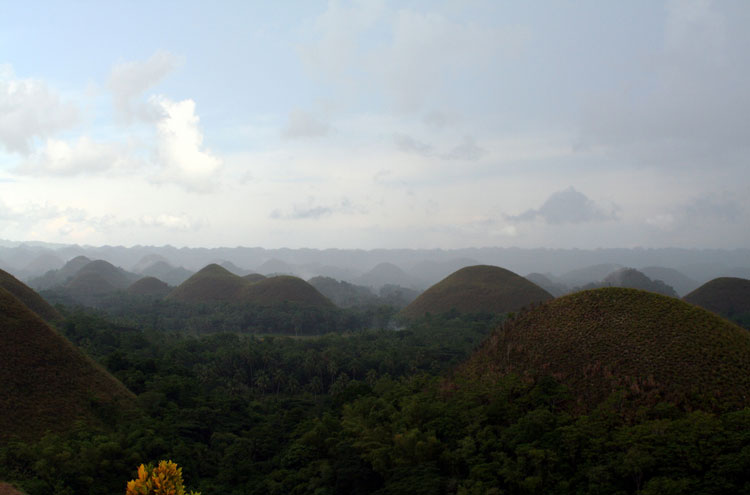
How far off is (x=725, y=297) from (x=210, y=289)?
72062mm

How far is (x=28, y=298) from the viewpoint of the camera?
37.6m

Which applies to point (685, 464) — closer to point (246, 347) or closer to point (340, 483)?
point (340, 483)

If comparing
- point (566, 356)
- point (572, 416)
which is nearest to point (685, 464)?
point (572, 416)

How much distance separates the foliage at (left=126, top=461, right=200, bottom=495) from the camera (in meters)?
9.09

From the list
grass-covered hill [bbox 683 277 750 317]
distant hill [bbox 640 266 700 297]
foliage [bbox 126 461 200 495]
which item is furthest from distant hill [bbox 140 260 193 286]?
distant hill [bbox 640 266 700 297]

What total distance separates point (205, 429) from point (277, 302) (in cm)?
4212

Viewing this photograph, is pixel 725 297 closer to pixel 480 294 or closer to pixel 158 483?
pixel 480 294

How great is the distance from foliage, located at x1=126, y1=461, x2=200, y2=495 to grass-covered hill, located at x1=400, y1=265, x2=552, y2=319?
48.0m

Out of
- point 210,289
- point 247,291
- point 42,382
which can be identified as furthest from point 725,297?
point 42,382

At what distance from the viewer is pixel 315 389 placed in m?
30.3

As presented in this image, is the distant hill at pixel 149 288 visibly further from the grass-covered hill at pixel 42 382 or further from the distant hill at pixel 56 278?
the grass-covered hill at pixel 42 382

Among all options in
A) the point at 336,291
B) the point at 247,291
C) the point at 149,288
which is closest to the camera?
the point at 247,291

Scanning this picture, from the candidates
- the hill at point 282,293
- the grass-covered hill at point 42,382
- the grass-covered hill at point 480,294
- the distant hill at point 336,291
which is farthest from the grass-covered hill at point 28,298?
the distant hill at point 336,291

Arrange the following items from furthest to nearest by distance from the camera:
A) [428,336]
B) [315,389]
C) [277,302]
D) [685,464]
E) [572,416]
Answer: [277,302], [428,336], [315,389], [572,416], [685,464]
